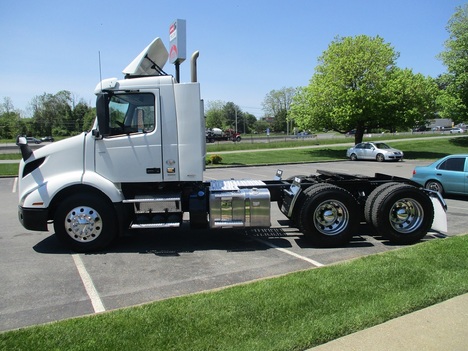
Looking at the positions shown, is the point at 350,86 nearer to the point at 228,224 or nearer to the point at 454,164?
the point at 454,164

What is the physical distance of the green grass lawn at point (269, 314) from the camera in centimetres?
341

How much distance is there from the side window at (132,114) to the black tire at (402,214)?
4.24m

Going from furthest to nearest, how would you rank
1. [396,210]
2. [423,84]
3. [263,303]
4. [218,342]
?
[423,84]
[396,210]
[263,303]
[218,342]

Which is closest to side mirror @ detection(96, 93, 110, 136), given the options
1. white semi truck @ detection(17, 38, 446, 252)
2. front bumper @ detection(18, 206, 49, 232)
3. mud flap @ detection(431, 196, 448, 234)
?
white semi truck @ detection(17, 38, 446, 252)

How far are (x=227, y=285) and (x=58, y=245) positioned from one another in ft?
12.7

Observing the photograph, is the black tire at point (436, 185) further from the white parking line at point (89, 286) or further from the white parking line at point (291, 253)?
the white parking line at point (89, 286)

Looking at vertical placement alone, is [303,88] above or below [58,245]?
above

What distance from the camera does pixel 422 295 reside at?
4312 mm

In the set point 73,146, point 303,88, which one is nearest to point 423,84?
point 303,88

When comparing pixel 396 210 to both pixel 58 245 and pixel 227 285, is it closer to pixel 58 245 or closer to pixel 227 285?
pixel 227 285

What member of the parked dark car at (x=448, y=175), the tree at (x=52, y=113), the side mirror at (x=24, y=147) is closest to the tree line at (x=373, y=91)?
the parked dark car at (x=448, y=175)

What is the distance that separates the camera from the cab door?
6645 millimetres

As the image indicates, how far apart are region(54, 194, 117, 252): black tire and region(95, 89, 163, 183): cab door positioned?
53cm

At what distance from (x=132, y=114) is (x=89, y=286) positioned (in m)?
2.91
